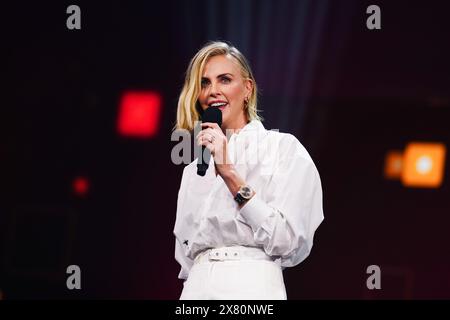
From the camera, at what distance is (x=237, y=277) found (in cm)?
201

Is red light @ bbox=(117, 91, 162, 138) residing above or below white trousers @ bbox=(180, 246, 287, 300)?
above

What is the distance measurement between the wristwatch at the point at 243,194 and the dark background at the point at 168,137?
1618mm

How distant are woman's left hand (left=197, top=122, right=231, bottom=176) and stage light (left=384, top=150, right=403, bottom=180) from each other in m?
2.46

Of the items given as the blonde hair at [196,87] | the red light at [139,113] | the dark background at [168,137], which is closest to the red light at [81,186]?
the dark background at [168,137]

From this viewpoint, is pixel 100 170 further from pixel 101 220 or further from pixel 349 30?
pixel 349 30

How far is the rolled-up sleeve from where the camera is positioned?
196 centimetres

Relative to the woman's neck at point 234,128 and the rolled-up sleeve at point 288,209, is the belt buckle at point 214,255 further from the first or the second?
the woman's neck at point 234,128

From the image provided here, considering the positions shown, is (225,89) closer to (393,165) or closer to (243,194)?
(243,194)

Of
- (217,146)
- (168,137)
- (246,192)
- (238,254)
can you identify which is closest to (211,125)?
(217,146)

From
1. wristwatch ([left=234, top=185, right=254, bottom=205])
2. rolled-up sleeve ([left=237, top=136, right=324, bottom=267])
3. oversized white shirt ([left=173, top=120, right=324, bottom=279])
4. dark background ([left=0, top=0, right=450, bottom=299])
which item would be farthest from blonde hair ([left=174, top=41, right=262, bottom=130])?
dark background ([left=0, top=0, right=450, bottom=299])

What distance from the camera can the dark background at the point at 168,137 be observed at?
12.4 ft

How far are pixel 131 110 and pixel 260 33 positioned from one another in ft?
3.11

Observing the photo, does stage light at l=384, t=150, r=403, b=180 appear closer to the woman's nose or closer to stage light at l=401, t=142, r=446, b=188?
stage light at l=401, t=142, r=446, b=188
